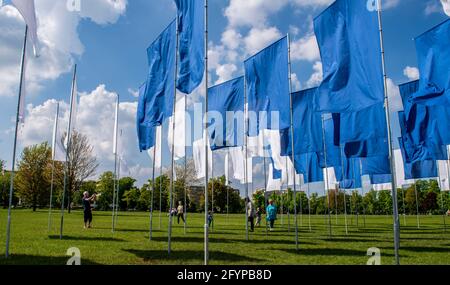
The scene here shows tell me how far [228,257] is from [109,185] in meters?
98.8

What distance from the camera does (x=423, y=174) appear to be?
97.3 feet

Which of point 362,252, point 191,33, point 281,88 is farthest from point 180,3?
point 362,252

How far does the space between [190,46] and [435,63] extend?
7.99 meters

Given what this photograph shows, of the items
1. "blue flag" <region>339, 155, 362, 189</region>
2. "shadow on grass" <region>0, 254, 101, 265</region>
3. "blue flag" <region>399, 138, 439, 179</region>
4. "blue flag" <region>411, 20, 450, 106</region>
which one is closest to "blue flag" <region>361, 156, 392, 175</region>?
"blue flag" <region>399, 138, 439, 179</region>

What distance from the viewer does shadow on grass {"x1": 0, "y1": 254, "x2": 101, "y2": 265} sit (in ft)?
41.0

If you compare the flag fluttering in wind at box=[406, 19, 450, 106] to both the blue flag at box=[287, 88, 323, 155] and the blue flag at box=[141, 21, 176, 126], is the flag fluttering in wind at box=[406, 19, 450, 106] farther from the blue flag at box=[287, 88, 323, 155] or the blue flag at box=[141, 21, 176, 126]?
the blue flag at box=[141, 21, 176, 126]

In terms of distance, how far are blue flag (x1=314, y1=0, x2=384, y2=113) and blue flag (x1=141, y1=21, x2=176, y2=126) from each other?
6.23 metres

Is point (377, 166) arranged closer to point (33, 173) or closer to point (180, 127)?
point (180, 127)

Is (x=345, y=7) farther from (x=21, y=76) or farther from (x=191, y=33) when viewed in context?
(x=21, y=76)

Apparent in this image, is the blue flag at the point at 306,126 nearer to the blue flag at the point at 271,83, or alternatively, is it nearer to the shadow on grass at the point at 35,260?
the blue flag at the point at 271,83

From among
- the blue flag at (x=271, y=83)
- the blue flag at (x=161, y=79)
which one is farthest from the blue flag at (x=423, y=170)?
the blue flag at (x=161, y=79)

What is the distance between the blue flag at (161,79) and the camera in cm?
1670

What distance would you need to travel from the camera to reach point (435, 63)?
12977 millimetres

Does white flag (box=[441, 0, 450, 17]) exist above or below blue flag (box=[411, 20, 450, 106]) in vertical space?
above
